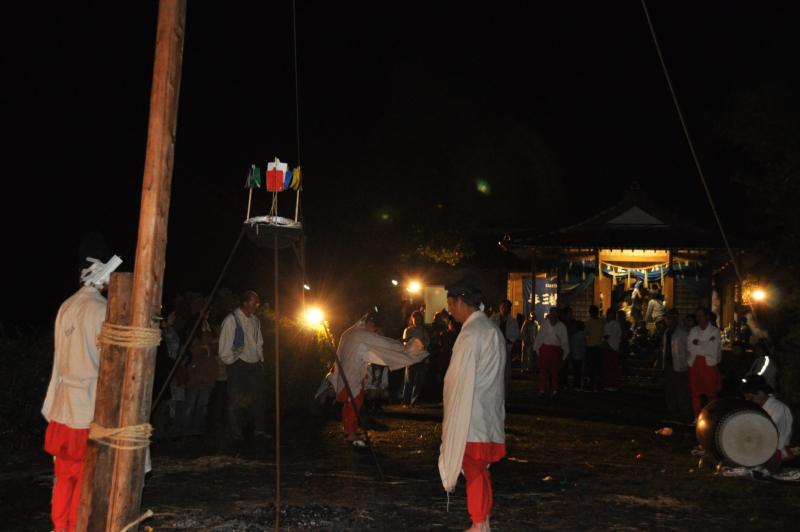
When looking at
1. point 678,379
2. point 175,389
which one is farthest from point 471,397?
point 678,379

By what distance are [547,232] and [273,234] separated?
2082 centimetres

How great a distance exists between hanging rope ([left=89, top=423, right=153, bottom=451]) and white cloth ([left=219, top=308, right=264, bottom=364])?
22.1ft

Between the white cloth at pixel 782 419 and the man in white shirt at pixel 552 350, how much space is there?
8373 mm

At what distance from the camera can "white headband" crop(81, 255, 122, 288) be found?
649cm

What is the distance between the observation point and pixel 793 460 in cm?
1062

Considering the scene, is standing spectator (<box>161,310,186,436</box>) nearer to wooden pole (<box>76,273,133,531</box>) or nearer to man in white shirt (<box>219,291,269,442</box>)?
man in white shirt (<box>219,291,269,442</box>)

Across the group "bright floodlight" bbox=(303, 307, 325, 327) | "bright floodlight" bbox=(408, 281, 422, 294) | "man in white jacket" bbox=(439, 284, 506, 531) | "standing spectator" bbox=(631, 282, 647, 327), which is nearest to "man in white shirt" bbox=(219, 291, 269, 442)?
"bright floodlight" bbox=(303, 307, 325, 327)

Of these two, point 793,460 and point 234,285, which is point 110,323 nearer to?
point 793,460

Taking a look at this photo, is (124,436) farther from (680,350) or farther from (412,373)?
(412,373)

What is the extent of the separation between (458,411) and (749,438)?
15.7 ft

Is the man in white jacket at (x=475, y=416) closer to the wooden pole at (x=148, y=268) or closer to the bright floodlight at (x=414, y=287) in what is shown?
the wooden pole at (x=148, y=268)

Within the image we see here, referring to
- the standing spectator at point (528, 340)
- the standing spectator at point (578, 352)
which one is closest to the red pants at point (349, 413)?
the standing spectator at point (578, 352)

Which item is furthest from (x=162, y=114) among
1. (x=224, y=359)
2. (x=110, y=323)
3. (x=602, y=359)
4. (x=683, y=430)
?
(x=602, y=359)

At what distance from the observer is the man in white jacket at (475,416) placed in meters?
7.01
